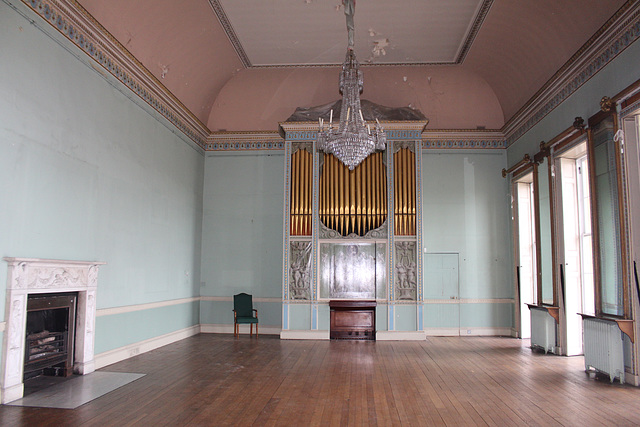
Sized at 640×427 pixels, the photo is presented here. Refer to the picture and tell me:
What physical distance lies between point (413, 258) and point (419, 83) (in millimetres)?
3978

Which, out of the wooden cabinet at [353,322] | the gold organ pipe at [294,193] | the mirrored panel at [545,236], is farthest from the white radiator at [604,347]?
the gold organ pipe at [294,193]

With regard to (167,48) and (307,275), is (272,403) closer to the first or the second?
(307,275)

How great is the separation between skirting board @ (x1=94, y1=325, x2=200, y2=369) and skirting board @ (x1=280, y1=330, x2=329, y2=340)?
1.99 m

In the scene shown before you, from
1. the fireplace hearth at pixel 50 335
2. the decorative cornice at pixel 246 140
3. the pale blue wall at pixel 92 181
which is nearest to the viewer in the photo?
the pale blue wall at pixel 92 181

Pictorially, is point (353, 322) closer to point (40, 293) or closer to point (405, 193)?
point (405, 193)

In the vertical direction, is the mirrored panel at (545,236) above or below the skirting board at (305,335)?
above

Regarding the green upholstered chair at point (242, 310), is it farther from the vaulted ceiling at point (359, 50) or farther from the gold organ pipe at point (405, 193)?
the vaulted ceiling at point (359, 50)

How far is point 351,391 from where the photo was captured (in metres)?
5.62

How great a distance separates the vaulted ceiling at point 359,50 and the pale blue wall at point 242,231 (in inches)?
39.0

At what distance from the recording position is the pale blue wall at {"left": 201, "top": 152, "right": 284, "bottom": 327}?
35.4ft

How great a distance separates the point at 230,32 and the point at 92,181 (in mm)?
4228

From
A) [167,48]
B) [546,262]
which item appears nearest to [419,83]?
[546,262]

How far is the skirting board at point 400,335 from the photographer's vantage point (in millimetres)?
9711

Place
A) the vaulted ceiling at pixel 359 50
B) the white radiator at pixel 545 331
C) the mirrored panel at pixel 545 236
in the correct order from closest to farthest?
1. the vaulted ceiling at pixel 359 50
2. the white radiator at pixel 545 331
3. the mirrored panel at pixel 545 236
